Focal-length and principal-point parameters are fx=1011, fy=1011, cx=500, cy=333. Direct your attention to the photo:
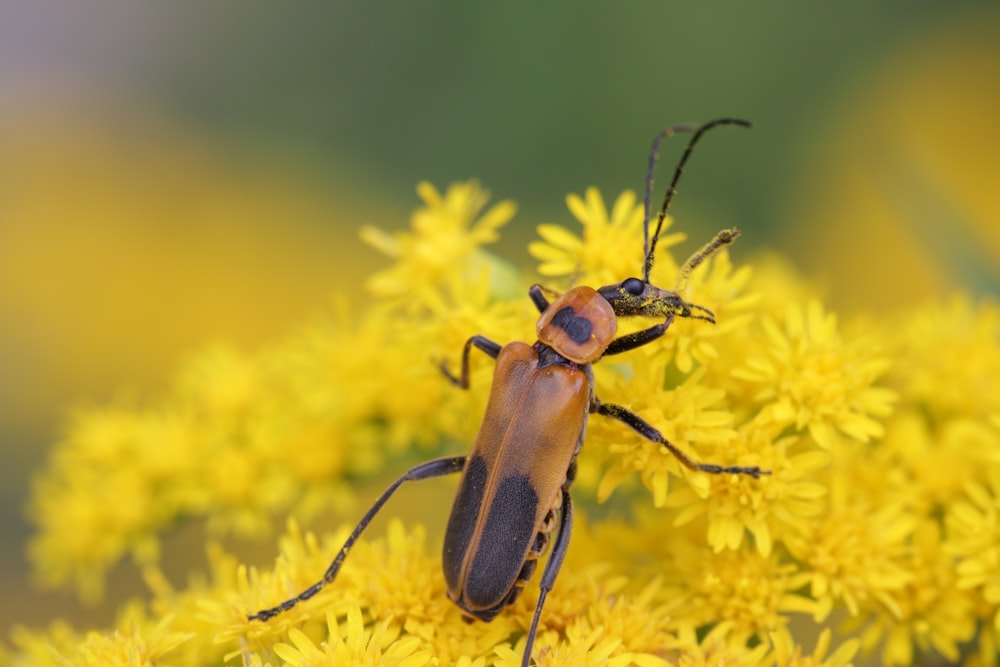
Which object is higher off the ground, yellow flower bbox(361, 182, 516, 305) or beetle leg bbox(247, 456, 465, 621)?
yellow flower bbox(361, 182, 516, 305)

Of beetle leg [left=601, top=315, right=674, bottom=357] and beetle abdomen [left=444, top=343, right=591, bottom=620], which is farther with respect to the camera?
beetle leg [left=601, top=315, right=674, bottom=357]

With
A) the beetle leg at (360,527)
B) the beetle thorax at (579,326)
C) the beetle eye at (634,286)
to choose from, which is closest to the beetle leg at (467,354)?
the beetle thorax at (579,326)

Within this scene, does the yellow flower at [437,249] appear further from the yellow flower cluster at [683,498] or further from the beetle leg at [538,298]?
the beetle leg at [538,298]

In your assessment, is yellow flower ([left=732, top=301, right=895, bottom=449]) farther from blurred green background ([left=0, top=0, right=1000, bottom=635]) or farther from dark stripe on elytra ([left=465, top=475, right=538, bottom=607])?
blurred green background ([left=0, top=0, right=1000, bottom=635])

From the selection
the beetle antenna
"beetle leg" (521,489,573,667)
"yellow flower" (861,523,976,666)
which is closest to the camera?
"beetle leg" (521,489,573,667)

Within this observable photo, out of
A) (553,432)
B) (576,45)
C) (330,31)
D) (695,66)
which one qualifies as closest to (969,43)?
(695,66)

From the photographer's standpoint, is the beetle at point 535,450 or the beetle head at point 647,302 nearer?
the beetle at point 535,450

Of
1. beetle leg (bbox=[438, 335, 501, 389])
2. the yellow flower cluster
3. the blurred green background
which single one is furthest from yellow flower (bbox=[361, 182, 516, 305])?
the blurred green background

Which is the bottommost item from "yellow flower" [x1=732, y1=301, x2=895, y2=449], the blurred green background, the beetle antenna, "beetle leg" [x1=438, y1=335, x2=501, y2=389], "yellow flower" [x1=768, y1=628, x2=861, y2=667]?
"yellow flower" [x1=768, y1=628, x2=861, y2=667]
